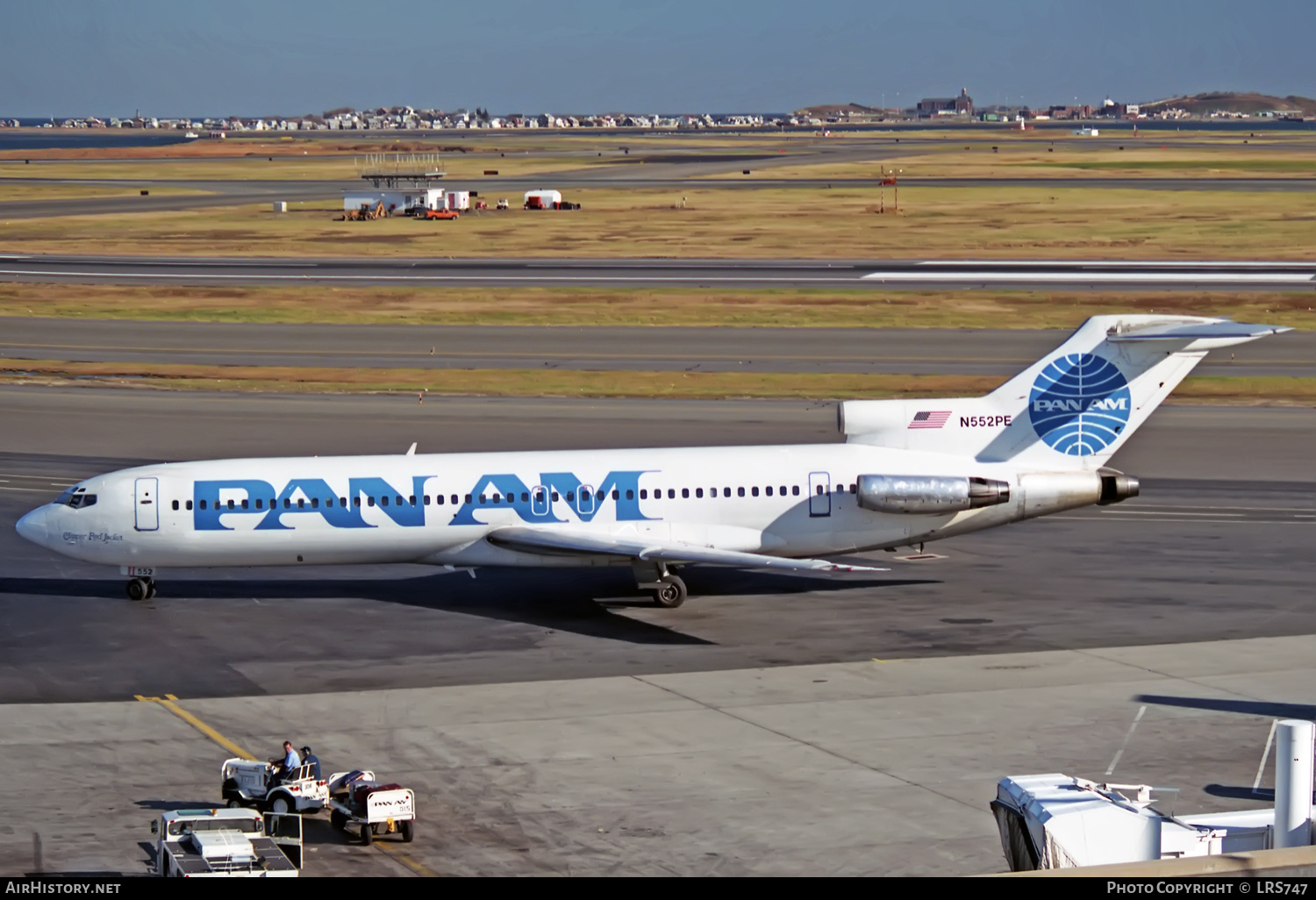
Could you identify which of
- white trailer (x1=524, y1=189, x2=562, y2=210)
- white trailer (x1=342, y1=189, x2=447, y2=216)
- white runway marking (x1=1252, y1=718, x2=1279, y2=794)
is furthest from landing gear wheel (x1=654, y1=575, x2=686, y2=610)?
white trailer (x1=524, y1=189, x2=562, y2=210)

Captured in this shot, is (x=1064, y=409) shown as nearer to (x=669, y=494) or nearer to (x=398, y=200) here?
(x=669, y=494)

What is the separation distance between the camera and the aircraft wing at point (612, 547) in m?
37.9

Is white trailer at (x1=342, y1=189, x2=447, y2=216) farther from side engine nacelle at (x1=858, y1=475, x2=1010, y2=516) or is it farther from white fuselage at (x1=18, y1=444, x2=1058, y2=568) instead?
side engine nacelle at (x1=858, y1=475, x2=1010, y2=516)

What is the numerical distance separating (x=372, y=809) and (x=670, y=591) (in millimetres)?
15696

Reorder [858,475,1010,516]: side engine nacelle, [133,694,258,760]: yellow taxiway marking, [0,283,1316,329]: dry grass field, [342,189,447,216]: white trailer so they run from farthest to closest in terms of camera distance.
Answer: [342,189,447,216]: white trailer, [0,283,1316,329]: dry grass field, [858,475,1010,516]: side engine nacelle, [133,694,258,760]: yellow taxiway marking

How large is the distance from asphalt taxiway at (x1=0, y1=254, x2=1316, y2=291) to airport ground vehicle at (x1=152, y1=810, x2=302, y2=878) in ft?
248

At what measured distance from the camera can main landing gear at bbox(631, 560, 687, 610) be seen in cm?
3984

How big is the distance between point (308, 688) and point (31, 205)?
14763 cm

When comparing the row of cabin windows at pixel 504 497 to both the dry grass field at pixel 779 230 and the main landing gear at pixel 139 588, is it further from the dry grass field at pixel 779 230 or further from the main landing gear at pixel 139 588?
the dry grass field at pixel 779 230

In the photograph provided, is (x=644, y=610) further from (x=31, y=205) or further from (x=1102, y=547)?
(x=31, y=205)

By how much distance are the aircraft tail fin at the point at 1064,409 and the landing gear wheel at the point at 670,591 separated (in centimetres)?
565

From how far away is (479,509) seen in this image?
131ft

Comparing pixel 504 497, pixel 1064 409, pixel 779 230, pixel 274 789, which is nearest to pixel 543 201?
pixel 779 230

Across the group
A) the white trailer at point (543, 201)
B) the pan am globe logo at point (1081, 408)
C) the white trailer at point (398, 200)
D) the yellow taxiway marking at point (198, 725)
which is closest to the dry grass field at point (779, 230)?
the white trailer at point (398, 200)
